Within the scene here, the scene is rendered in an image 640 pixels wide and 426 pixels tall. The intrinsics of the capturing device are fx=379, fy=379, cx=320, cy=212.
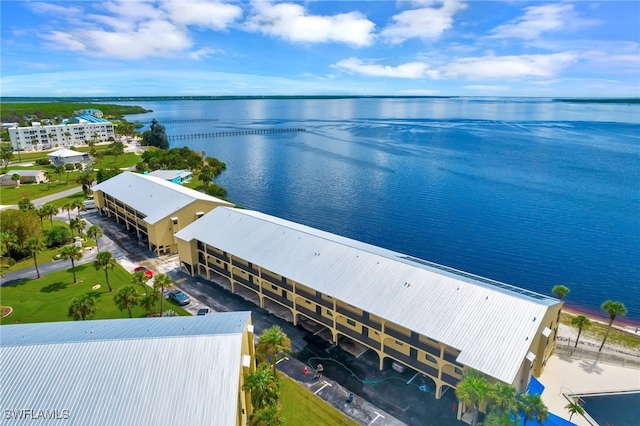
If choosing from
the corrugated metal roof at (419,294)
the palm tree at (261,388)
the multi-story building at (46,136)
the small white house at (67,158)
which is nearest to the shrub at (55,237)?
the corrugated metal roof at (419,294)

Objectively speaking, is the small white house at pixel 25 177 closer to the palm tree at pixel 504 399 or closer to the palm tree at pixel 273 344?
the palm tree at pixel 273 344

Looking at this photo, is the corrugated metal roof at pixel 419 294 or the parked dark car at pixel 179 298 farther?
the parked dark car at pixel 179 298

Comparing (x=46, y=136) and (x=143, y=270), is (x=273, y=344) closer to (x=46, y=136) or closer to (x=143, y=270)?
(x=143, y=270)

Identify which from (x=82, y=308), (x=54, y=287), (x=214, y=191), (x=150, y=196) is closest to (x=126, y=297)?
(x=82, y=308)

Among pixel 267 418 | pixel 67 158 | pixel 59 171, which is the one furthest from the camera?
pixel 67 158

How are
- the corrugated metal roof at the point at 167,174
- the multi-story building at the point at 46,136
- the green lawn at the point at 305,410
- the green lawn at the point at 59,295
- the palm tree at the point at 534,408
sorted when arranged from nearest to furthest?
the palm tree at the point at 534,408, the green lawn at the point at 305,410, the green lawn at the point at 59,295, the corrugated metal roof at the point at 167,174, the multi-story building at the point at 46,136

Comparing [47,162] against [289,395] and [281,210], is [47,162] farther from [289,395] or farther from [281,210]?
[289,395]

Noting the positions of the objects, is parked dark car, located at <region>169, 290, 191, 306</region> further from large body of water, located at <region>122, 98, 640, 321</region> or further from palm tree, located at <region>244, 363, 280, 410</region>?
large body of water, located at <region>122, 98, 640, 321</region>
